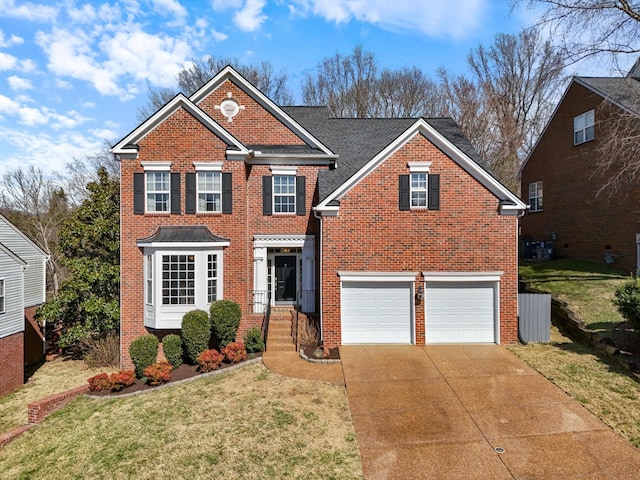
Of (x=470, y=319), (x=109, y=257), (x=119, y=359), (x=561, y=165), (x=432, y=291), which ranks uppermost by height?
(x=561, y=165)

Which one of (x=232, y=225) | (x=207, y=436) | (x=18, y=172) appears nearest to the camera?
(x=207, y=436)

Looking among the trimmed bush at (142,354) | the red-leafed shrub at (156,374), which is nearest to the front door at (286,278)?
the trimmed bush at (142,354)

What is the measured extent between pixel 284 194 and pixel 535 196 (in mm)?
17489

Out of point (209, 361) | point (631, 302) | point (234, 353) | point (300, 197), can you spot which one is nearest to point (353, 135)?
point (300, 197)

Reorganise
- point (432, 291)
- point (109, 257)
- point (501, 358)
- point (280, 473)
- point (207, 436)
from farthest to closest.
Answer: point (109, 257)
point (432, 291)
point (501, 358)
point (207, 436)
point (280, 473)

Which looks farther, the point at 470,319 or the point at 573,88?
the point at 573,88

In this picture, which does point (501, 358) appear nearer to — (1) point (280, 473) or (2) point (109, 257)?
(1) point (280, 473)

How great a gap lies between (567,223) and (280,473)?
2080 cm

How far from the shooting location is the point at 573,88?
65.2ft

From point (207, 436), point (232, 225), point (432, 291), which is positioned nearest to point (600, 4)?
point (432, 291)

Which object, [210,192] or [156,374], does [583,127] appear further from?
[156,374]

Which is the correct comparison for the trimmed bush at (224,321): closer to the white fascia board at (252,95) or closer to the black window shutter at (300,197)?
the black window shutter at (300,197)

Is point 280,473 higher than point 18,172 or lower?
lower

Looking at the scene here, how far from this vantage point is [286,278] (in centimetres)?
1523
